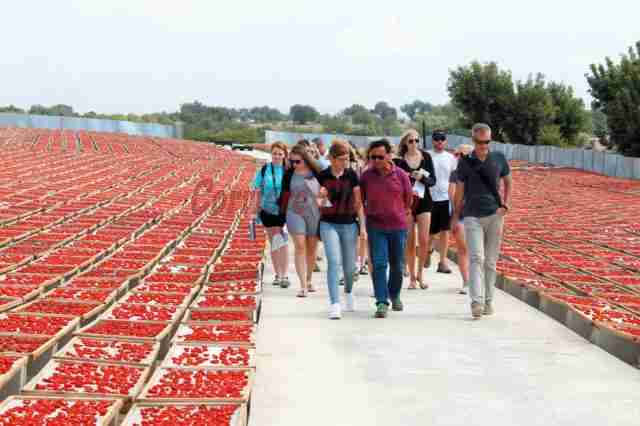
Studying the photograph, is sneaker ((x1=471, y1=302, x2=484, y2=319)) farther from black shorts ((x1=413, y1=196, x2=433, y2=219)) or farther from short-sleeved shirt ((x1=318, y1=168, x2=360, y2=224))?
black shorts ((x1=413, y1=196, x2=433, y2=219))

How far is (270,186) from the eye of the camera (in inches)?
505

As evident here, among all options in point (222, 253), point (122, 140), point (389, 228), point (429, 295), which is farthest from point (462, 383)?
point (122, 140)

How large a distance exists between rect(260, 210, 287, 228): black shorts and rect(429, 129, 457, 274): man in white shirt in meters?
1.94

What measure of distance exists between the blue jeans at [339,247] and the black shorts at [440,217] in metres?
2.20

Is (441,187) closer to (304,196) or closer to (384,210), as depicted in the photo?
(304,196)

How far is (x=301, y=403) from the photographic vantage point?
743cm

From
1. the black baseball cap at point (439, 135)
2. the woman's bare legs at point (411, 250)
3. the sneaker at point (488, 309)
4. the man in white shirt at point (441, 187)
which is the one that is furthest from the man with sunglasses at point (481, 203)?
the woman's bare legs at point (411, 250)

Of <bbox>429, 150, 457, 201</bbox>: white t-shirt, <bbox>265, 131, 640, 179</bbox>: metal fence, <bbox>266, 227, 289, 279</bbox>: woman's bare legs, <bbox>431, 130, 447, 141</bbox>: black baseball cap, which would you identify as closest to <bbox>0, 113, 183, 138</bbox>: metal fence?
<bbox>265, 131, 640, 179</bbox>: metal fence

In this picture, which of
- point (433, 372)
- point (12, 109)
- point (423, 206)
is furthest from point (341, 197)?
point (12, 109)

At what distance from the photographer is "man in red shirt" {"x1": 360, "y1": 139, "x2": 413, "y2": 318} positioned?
1065 centimetres

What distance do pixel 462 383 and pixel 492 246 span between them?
3044mm

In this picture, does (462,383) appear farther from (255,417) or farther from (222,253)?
(222,253)

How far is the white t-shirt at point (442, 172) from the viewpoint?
12.8m

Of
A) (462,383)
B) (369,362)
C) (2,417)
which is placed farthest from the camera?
(369,362)
